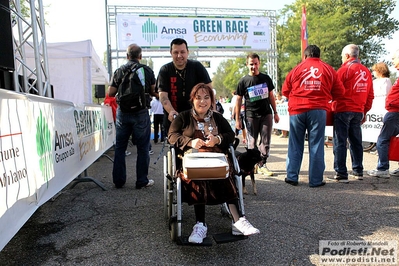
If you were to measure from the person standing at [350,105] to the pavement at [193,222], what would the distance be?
18.2 inches

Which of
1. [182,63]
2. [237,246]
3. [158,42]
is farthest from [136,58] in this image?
[158,42]

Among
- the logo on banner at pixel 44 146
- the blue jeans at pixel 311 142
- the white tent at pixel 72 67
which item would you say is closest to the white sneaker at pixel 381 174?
the blue jeans at pixel 311 142

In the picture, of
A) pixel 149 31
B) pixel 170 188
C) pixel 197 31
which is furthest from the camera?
pixel 197 31

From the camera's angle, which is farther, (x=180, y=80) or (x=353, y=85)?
(x=353, y=85)

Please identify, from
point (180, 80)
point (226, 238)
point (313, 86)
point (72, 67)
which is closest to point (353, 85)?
point (313, 86)

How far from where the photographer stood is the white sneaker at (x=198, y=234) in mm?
2594

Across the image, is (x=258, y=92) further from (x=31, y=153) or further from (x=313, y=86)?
(x=31, y=153)

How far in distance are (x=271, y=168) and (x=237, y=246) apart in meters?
3.79

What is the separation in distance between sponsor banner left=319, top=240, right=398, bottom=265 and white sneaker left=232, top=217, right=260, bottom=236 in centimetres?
57

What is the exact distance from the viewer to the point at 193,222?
346 centimetres

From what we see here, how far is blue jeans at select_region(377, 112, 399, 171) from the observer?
204 inches

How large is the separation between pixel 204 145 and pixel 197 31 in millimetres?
15974

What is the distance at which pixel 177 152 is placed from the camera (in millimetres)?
3311

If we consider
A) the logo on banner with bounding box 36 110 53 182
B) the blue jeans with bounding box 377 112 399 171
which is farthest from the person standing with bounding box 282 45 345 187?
the logo on banner with bounding box 36 110 53 182
